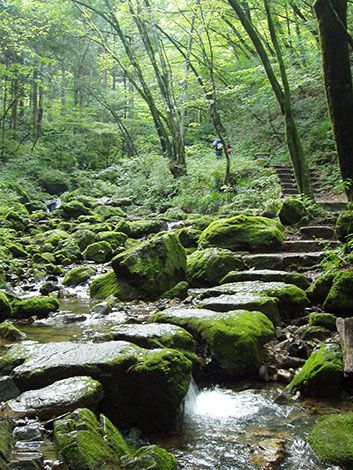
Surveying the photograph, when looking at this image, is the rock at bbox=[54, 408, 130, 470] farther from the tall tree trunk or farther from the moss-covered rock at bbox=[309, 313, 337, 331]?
the tall tree trunk

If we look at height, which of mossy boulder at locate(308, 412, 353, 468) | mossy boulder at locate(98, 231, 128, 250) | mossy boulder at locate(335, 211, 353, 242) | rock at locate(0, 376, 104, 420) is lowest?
mossy boulder at locate(308, 412, 353, 468)

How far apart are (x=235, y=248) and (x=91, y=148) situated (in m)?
20.7

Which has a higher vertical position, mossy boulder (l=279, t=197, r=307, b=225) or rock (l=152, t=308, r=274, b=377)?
mossy boulder (l=279, t=197, r=307, b=225)

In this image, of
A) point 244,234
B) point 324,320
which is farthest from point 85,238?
point 324,320

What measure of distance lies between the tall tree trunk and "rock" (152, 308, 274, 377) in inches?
126

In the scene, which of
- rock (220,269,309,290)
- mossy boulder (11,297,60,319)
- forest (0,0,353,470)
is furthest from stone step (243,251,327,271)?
mossy boulder (11,297,60,319)

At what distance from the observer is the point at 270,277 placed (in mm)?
5930

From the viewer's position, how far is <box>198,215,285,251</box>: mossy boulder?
7.95 metres

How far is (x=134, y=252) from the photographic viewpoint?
6922 millimetres

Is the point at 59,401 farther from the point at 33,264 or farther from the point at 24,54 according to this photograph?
the point at 24,54

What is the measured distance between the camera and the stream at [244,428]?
8.50 ft

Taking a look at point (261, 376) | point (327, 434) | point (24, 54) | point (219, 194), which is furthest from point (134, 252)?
point (24, 54)

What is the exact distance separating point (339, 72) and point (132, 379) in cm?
594

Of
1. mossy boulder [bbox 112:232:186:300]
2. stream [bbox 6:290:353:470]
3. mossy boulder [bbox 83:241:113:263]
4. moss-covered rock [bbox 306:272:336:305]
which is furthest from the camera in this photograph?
mossy boulder [bbox 83:241:113:263]
